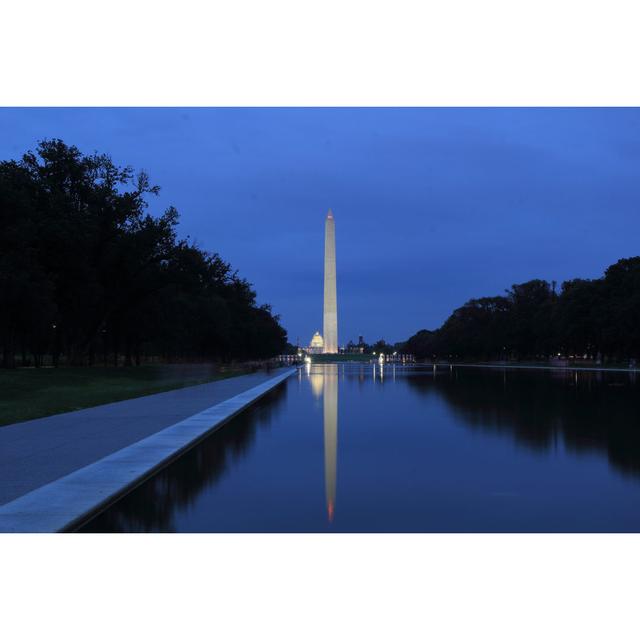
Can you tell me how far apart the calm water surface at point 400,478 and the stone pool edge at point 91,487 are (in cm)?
20

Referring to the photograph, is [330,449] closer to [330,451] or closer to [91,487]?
[330,451]

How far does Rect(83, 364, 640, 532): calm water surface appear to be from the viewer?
27.8 feet

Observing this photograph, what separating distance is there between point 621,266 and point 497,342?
4083 centimetres

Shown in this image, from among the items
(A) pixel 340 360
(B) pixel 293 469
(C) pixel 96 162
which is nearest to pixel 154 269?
(C) pixel 96 162

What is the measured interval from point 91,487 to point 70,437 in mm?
5660

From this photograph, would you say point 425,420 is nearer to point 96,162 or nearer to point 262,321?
point 96,162

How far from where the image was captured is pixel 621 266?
83.6 meters

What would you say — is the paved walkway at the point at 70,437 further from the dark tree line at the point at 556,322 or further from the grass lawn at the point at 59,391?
the dark tree line at the point at 556,322

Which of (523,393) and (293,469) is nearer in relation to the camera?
(293,469)

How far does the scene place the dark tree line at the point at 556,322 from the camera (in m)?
75.9

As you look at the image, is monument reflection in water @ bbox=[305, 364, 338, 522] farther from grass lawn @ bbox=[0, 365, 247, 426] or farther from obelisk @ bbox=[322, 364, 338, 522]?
grass lawn @ bbox=[0, 365, 247, 426]

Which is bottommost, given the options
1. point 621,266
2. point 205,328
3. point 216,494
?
point 216,494

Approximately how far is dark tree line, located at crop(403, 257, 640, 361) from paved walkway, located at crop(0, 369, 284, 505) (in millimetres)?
59209

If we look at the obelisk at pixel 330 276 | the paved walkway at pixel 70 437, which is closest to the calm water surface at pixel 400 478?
the paved walkway at pixel 70 437
